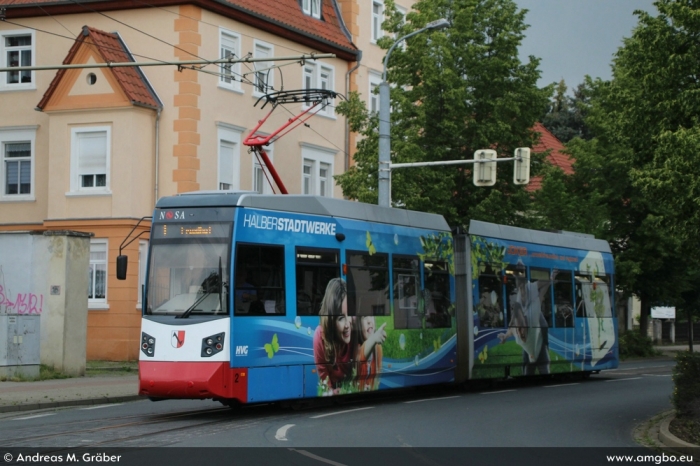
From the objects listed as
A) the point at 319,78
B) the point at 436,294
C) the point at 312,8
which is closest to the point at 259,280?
the point at 436,294

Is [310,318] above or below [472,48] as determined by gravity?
below

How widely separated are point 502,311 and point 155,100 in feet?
49.7

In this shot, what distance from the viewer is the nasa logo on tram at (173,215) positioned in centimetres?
1716

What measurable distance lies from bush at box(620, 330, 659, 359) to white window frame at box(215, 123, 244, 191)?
16730 mm

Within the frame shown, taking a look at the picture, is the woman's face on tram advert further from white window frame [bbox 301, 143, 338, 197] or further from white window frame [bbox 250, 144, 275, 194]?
white window frame [bbox 301, 143, 338, 197]

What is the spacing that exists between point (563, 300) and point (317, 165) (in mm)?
15857

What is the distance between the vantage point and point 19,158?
36.6 meters

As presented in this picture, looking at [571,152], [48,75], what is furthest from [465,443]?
[571,152]

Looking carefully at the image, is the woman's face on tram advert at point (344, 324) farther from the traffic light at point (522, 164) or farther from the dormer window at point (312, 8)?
the dormer window at point (312, 8)

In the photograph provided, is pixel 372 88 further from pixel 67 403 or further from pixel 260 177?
pixel 67 403

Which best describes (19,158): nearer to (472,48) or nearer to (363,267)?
(472,48)

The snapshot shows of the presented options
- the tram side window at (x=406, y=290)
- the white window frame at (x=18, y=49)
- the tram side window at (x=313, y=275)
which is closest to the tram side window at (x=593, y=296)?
the tram side window at (x=406, y=290)

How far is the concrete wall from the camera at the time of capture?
26.6 m

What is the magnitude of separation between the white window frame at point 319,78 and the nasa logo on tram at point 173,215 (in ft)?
75.0
